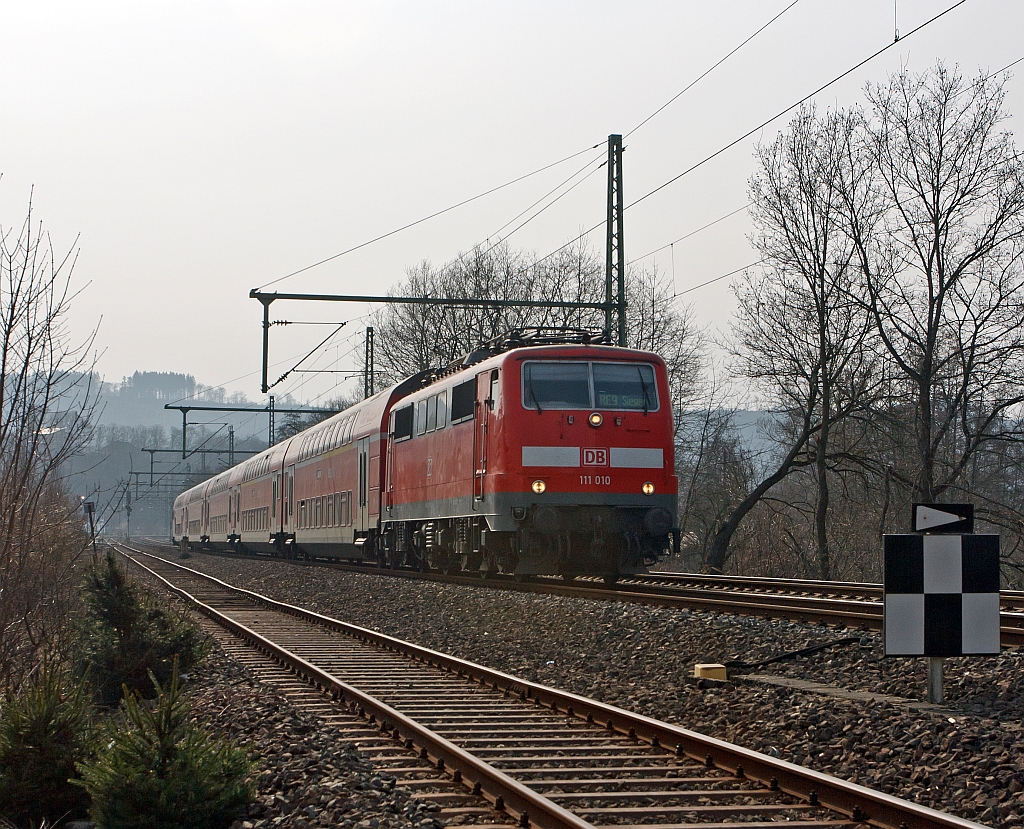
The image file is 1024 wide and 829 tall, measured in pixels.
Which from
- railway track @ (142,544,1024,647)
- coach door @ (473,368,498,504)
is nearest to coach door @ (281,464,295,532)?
railway track @ (142,544,1024,647)

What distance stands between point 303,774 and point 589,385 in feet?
34.4

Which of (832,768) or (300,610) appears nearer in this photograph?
(832,768)

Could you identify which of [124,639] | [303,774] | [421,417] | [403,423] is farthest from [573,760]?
[403,423]

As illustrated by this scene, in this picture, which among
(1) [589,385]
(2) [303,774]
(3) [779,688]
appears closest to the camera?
(2) [303,774]

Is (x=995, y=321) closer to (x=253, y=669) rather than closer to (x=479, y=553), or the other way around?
(x=479, y=553)

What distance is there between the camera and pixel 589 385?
1620cm

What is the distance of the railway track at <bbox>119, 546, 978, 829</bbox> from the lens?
5.31 meters

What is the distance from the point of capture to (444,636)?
13.3 meters

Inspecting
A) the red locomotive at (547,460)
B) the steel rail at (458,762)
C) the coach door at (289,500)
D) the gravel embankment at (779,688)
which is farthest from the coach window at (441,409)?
the coach door at (289,500)

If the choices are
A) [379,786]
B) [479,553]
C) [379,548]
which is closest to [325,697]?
[379,786]

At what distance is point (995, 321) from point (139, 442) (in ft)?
293

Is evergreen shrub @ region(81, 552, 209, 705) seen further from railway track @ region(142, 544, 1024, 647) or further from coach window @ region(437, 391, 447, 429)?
coach window @ region(437, 391, 447, 429)

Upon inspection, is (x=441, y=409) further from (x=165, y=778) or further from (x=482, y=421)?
(x=165, y=778)

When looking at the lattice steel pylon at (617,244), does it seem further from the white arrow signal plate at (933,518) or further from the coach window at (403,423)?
the white arrow signal plate at (933,518)
